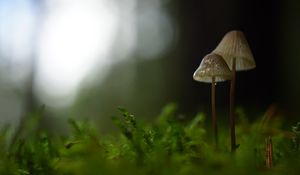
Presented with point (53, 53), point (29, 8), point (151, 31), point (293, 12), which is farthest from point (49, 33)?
point (293, 12)

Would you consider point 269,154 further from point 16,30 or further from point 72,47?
point 72,47

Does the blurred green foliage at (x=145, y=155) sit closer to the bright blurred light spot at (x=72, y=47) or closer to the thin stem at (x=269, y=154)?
the thin stem at (x=269, y=154)

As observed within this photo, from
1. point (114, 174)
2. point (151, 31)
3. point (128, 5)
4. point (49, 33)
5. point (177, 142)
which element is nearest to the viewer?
point (114, 174)

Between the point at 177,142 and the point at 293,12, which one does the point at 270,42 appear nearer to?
the point at 293,12

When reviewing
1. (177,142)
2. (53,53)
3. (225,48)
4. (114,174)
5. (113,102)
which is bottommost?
(113,102)

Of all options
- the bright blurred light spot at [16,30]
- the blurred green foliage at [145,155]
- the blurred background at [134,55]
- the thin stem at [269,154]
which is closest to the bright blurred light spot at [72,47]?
the blurred background at [134,55]

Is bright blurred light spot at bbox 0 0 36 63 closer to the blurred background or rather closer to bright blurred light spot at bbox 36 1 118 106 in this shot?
the blurred background

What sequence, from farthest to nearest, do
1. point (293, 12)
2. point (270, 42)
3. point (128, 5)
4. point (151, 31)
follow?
point (128, 5), point (151, 31), point (293, 12), point (270, 42)
